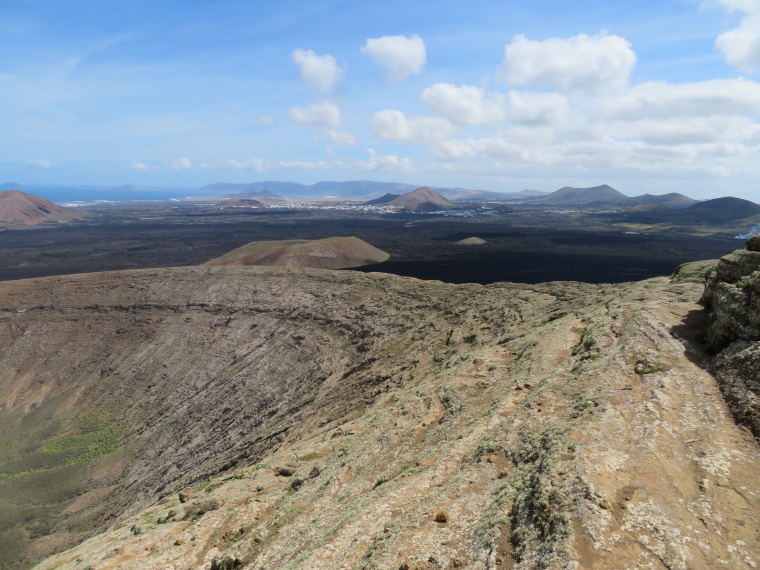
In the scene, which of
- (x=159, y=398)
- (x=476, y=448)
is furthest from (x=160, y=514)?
(x=159, y=398)

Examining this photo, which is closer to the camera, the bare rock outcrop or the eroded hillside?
the eroded hillside

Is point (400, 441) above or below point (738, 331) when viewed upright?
below

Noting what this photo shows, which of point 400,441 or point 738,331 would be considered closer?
point 738,331

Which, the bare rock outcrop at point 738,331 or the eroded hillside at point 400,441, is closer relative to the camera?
the eroded hillside at point 400,441

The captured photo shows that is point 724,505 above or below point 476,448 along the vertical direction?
above

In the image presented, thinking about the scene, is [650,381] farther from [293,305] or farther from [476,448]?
[293,305]

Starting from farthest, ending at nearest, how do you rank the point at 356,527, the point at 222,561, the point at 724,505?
the point at 222,561 < the point at 356,527 < the point at 724,505

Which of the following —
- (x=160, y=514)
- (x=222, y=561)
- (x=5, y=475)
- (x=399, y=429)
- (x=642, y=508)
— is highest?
(x=642, y=508)

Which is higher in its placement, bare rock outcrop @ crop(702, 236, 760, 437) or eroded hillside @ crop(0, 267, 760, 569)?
bare rock outcrop @ crop(702, 236, 760, 437)
